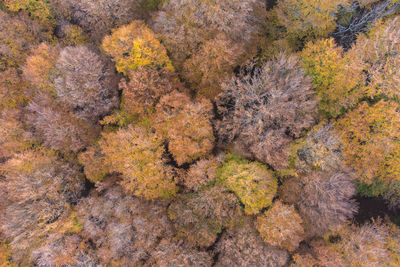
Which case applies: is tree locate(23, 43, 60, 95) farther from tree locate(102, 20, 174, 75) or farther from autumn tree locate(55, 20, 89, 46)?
tree locate(102, 20, 174, 75)

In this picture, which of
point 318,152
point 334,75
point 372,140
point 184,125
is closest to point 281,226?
point 318,152

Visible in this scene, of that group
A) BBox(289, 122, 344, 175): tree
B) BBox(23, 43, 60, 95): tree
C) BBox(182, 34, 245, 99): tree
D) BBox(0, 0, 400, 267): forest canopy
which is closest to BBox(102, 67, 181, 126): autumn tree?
BBox(0, 0, 400, 267): forest canopy

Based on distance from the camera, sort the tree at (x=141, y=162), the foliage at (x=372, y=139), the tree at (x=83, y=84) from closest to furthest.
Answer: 1. the foliage at (x=372, y=139)
2. the tree at (x=141, y=162)
3. the tree at (x=83, y=84)

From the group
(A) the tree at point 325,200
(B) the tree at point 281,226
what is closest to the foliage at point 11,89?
(B) the tree at point 281,226

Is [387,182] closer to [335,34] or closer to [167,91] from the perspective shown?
[335,34]

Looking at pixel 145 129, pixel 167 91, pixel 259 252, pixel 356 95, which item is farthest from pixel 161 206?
pixel 356 95

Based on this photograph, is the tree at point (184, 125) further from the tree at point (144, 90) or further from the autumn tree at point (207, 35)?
the autumn tree at point (207, 35)
